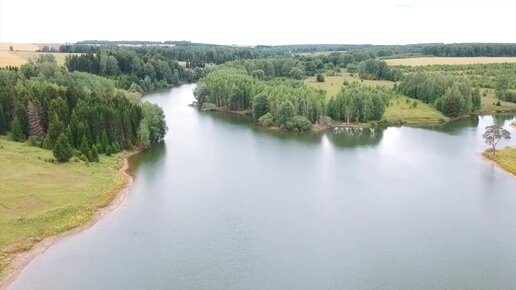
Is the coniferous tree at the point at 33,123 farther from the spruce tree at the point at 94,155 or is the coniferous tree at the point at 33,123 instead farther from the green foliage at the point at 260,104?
the green foliage at the point at 260,104

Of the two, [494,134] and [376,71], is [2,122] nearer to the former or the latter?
[494,134]

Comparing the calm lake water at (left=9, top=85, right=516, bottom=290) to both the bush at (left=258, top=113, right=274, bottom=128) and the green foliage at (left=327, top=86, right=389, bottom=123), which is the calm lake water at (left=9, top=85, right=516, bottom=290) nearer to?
the bush at (left=258, top=113, right=274, bottom=128)

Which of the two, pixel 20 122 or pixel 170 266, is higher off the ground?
pixel 20 122

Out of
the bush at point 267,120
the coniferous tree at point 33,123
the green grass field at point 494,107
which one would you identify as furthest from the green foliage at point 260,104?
the green grass field at point 494,107

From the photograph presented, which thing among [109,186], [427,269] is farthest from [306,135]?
[427,269]

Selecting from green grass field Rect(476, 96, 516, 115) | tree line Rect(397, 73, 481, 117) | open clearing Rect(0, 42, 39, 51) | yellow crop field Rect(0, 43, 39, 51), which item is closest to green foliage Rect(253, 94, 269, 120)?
tree line Rect(397, 73, 481, 117)

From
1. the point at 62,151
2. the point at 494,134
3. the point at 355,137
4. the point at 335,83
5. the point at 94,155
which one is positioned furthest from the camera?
the point at 335,83

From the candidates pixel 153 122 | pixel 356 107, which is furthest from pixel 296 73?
pixel 153 122

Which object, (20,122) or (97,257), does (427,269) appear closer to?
(97,257)
